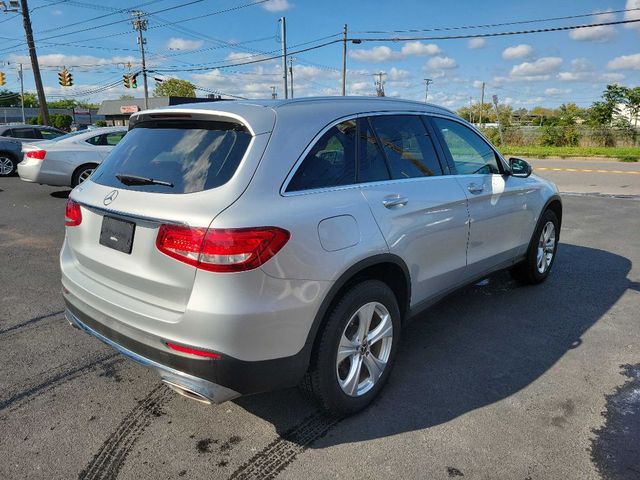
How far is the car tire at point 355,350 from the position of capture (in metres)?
2.58

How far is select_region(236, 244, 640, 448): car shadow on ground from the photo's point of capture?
2889mm

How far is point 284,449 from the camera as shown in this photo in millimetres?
2592

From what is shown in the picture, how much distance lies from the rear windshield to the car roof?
0.23 ft

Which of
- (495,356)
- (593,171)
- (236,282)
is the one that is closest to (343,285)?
(236,282)

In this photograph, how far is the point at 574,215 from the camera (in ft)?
30.3

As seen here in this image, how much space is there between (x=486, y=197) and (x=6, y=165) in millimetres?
15273

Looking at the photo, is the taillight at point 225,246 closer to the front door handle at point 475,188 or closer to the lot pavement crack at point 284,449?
the lot pavement crack at point 284,449

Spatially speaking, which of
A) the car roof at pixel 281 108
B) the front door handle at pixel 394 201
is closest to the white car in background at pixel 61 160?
the car roof at pixel 281 108

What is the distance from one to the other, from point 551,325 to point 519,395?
1.30 metres

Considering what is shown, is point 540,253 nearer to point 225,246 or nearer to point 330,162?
point 330,162

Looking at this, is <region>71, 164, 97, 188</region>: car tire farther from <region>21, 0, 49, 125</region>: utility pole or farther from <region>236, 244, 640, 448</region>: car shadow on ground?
<region>21, 0, 49, 125</region>: utility pole

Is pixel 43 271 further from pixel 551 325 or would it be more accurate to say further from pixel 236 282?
pixel 551 325

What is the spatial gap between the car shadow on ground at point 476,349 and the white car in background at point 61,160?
328 inches

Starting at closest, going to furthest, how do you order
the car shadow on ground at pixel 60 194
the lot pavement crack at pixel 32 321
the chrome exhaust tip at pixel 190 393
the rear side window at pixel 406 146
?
the chrome exhaust tip at pixel 190 393
the rear side window at pixel 406 146
the lot pavement crack at pixel 32 321
the car shadow on ground at pixel 60 194
